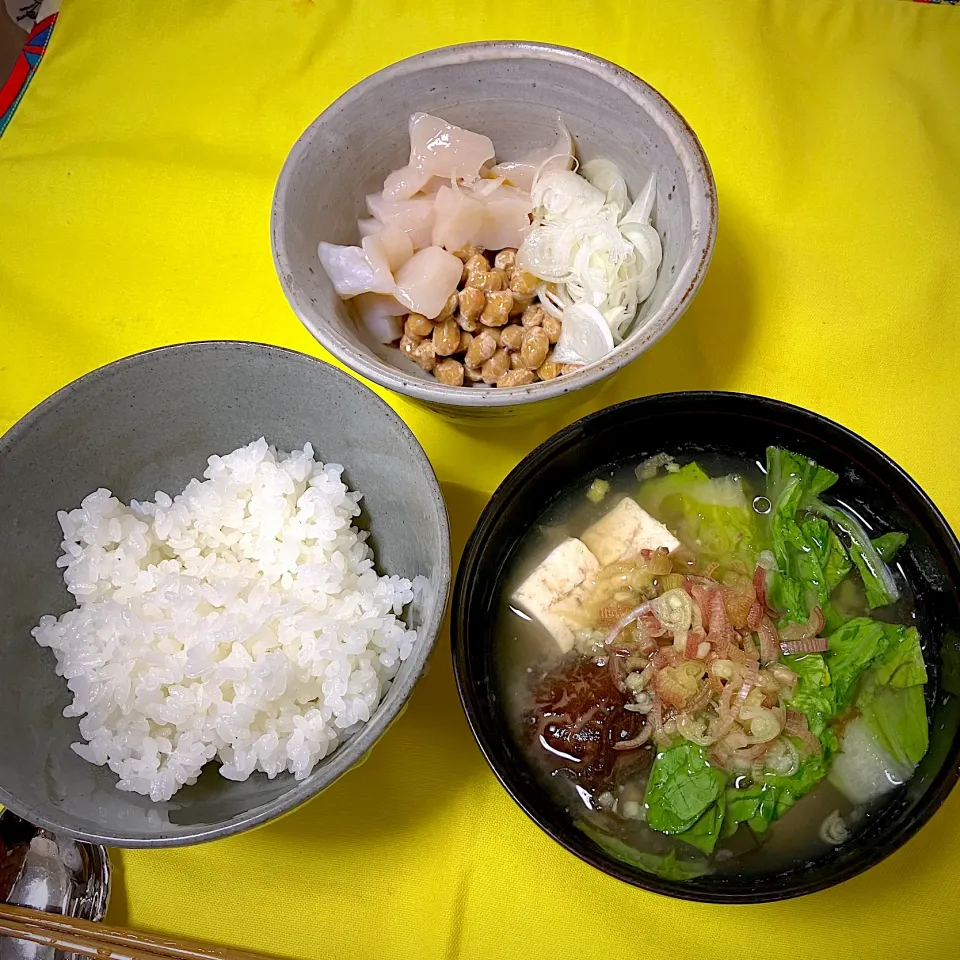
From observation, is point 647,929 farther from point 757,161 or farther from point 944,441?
point 757,161

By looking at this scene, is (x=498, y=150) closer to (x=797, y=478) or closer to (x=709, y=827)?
(x=797, y=478)

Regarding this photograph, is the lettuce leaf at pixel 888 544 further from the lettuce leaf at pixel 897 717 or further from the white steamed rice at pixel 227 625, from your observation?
the white steamed rice at pixel 227 625

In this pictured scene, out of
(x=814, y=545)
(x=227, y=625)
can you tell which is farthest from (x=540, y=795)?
(x=814, y=545)

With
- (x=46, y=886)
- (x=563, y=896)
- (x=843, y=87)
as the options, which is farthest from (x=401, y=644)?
Answer: (x=843, y=87)

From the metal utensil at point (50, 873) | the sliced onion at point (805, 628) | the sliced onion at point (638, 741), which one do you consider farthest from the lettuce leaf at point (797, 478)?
the metal utensil at point (50, 873)

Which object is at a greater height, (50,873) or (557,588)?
(557,588)

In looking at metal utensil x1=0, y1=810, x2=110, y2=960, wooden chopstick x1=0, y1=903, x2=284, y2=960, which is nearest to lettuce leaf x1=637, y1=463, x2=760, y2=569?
wooden chopstick x1=0, y1=903, x2=284, y2=960
